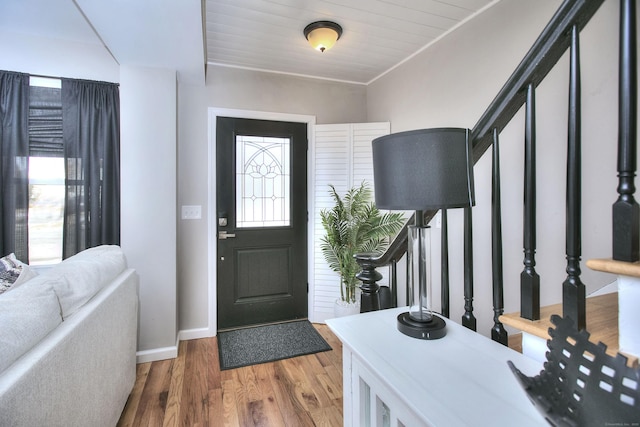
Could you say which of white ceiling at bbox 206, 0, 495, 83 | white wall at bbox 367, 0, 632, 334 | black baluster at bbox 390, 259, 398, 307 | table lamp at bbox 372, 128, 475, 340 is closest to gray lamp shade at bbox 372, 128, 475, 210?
table lamp at bbox 372, 128, 475, 340

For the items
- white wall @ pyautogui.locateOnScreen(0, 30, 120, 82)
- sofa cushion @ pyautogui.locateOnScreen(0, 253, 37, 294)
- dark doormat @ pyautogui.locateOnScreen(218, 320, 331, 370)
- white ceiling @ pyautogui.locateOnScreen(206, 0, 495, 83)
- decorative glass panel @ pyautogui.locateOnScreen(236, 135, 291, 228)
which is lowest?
dark doormat @ pyautogui.locateOnScreen(218, 320, 331, 370)

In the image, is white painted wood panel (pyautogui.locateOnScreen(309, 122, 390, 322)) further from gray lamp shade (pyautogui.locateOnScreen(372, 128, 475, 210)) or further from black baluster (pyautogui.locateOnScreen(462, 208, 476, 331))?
gray lamp shade (pyautogui.locateOnScreen(372, 128, 475, 210))

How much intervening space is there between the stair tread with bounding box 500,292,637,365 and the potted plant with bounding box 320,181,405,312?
1962 mm

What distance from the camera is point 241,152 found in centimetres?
302

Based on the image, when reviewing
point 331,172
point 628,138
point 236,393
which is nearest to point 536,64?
point 628,138

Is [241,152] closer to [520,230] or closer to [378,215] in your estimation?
[378,215]

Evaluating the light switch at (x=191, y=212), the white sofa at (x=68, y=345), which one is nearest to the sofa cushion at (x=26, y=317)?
the white sofa at (x=68, y=345)

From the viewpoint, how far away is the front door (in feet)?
9.78

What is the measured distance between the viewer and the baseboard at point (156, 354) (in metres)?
2.40

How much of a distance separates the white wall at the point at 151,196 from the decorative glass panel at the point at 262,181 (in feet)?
2.24

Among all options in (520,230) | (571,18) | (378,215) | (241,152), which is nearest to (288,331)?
(378,215)

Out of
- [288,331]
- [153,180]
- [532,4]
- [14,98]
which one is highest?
[532,4]

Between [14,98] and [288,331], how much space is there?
2987 millimetres

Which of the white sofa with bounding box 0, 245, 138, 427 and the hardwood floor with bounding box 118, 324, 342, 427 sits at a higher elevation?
the white sofa with bounding box 0, 245, 138, 427
